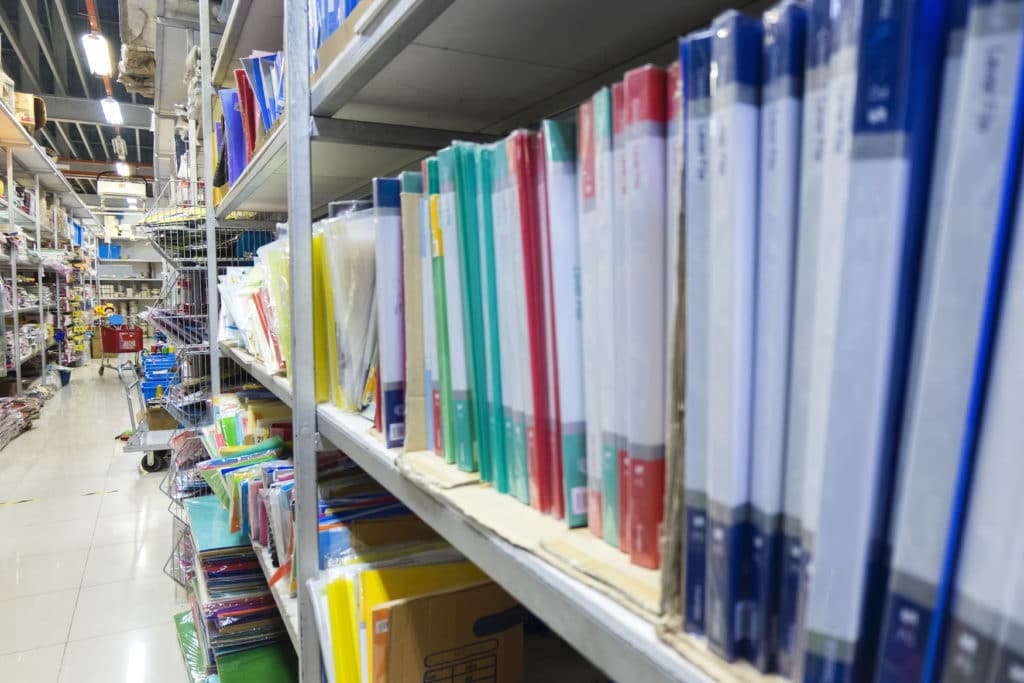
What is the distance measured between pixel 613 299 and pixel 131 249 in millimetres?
17694

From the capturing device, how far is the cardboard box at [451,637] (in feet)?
2.63

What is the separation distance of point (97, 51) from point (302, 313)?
6.38 m

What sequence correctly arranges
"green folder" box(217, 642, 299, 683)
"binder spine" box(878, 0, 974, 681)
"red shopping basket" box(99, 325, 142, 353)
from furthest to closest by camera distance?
"red shopping basket" box(99, 325, 142, 353), "green folder" box(217, 642, 299, 683), "binder spine" box(878, 0, 974, 681)

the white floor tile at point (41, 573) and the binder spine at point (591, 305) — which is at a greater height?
the binder spine at point (591, 305)

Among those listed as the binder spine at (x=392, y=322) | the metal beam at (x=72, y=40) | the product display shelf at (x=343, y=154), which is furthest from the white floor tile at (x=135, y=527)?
the metal beam at (x=72, y=40)

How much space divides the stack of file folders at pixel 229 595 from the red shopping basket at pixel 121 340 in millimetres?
6025

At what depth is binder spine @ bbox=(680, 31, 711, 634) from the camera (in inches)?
13.4

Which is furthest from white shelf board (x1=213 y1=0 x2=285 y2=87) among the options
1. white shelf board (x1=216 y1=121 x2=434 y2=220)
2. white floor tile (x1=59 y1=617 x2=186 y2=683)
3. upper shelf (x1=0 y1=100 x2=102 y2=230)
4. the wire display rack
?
upper shelf (x1=0 y1=100 x2=102 y2=230)

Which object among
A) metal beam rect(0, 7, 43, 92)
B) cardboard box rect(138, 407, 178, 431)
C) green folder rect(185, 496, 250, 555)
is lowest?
cardboard box rect(138, 407, 178, 431)

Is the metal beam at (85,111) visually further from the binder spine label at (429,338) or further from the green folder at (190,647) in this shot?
the binder spine label at (429,338)

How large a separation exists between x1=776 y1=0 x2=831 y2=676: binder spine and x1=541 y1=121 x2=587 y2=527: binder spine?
20 cm

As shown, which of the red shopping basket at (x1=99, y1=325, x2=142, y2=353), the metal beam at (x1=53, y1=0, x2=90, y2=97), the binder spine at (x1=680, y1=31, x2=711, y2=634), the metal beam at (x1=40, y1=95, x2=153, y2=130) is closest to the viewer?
the binder spine at (x1=680, y1=31, x2=711, y2=634)

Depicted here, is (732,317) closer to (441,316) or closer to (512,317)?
A: (512,317)

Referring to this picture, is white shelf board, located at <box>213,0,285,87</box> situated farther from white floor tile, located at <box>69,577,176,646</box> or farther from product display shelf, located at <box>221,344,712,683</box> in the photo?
white floor tile, located at <box>69,577,176,646</box>
